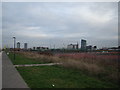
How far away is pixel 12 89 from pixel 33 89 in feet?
2.94

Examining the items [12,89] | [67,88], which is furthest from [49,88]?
[12,89]

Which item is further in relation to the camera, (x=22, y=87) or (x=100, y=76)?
(x=100, y=76)

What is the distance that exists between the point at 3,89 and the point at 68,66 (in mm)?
6435

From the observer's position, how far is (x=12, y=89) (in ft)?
16.9

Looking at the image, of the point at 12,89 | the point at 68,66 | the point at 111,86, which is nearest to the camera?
the point at 12,89

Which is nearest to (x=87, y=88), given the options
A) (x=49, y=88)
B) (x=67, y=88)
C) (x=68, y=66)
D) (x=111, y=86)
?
(x=67, y=88)

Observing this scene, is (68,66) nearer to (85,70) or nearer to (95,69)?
(85,70)

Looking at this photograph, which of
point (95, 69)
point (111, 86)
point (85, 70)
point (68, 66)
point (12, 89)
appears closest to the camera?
point (12, 89)

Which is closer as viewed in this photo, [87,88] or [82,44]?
[87,88]

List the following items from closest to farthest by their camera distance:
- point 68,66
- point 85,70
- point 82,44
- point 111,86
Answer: point 111,86 → point 85,70 → point 68,66 → point 82,44

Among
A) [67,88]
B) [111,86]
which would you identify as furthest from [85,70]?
[67,88]

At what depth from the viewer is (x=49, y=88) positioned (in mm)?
5391

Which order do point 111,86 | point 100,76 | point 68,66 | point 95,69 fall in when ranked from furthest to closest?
1. point 68,66
2. point 95,69
3. point 100,76
4. point 111,86

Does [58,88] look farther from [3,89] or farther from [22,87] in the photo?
[3,89]
